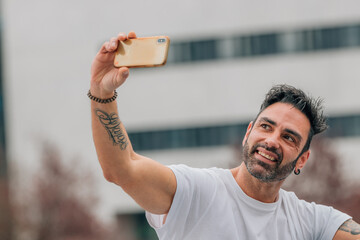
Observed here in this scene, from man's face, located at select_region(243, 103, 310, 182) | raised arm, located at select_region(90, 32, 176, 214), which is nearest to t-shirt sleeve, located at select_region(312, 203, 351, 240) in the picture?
man's face, located at select_region(243, 103, 310, 182)

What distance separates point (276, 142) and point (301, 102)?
1.14ft

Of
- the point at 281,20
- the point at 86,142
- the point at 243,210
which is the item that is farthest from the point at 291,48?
the point at 243,210

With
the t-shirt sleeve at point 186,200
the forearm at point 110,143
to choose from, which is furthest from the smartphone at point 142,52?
the t-shirt sleeve at point 186,200

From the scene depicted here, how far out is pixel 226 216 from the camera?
13.5 ft

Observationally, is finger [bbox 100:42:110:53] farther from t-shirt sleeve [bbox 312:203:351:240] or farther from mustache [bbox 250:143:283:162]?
t-shirt sleeve [bbox 312:203:351:240]

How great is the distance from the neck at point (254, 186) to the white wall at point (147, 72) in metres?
28.1

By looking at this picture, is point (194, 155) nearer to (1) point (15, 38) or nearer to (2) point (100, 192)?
(2) point (100, 192)

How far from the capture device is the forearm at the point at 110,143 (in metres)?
3.82

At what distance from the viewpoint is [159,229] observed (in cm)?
409

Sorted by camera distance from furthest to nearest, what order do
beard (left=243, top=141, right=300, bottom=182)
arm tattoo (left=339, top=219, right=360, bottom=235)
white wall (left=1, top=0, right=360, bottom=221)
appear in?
1. white wall (left=1, top=0, right=360, bottom=221)
2. arm tattoo (left=339, top=219, right=360, bottom=235)
3. beard (left=243, top=141, right=300, bottom=182)

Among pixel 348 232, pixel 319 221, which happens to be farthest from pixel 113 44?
pixel 348 232

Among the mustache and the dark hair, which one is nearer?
the mustache

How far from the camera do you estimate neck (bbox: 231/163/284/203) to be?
428 cm

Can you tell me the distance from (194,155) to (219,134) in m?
1.40
